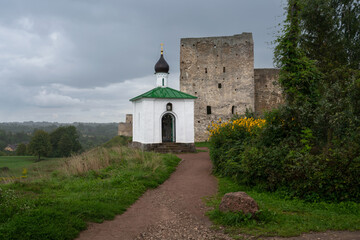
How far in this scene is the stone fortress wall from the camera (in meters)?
31.6

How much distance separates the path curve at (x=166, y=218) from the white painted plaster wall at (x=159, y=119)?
31.4ft

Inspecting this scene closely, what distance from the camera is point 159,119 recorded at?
2016 cm

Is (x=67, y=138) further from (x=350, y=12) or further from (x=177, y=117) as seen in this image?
(x=350, y=12)

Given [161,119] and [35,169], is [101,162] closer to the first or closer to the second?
[35,169]

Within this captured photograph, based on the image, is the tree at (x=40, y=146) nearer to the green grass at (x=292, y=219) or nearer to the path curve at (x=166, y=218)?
the path curve at (x=166, y=218)

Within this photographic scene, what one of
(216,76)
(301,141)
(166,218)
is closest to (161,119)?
(301,141)

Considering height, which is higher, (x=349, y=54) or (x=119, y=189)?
(x=349, y=54)

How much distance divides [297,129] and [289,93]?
4.35 ft

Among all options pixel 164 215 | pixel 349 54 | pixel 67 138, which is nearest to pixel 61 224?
pixel 164 215

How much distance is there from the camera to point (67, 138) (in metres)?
44.8

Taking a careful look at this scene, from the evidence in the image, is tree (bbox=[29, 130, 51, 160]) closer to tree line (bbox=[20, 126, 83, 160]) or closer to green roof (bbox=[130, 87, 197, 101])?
tree line (bbox=[20, 126, 83, 160])

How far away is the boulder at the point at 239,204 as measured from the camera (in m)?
6.13

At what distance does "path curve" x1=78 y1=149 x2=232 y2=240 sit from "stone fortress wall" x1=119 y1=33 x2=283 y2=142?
21.6 metres

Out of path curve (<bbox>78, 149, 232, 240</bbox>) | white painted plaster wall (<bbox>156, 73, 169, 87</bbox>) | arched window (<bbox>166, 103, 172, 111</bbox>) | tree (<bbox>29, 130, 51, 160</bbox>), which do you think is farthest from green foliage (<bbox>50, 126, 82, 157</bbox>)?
path curve (<bbox>78, 149, 232, 240</bbox>)
